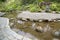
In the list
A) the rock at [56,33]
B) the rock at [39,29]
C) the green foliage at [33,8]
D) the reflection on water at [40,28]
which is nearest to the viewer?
the rock at [56,33]

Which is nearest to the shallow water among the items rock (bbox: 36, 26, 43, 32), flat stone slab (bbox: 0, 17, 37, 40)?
rock (bbox: 36, 26, 43, 32)

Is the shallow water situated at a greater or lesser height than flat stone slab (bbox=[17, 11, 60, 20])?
lesser

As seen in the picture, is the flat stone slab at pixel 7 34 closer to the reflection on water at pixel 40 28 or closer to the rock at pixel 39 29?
the reflection on water at pixel 40 28

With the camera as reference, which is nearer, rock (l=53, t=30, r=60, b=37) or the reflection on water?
rock (l=53, t=30, r=60, b=37)

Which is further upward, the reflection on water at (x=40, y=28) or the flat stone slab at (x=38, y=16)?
the flat stone slab at (x=38, y=16)

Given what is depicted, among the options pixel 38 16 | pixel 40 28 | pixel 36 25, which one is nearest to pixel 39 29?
pixel 40 28

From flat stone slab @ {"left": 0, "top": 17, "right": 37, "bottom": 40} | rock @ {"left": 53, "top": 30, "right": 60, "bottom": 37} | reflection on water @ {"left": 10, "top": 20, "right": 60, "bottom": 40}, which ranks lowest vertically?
reflection on water @ {"left": 10, "top": 20, "right": 60, "bottom": 40}

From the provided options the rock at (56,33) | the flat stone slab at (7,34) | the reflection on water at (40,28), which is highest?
the flat stone slab at (7,34)

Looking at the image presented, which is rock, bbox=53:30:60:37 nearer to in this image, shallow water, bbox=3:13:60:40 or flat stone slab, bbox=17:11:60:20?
shallow water, bbox=3:13:60:40

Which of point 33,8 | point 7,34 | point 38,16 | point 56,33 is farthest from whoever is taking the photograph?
point 33,8

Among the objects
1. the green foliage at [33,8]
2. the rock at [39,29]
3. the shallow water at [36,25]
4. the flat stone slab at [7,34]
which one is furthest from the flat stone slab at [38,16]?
the flat stone slab at [7,34]

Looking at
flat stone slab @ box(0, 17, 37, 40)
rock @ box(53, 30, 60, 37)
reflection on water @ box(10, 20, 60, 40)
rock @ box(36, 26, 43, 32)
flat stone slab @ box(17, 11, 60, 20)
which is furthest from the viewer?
flat stone slab @ box(17, 11, 60, 20)

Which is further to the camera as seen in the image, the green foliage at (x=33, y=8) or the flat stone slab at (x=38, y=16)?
the green foliage at (x=33, y=8)

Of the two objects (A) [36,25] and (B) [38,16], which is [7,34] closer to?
(A) [36,25]
